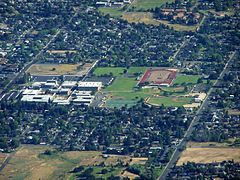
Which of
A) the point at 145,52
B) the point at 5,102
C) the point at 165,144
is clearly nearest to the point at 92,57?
the point at 145,52

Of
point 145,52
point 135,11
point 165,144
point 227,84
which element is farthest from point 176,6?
point 165,144

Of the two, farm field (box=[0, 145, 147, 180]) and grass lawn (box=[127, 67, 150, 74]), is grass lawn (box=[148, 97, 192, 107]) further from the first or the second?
farm field (box=[0, 145, 147, 180])

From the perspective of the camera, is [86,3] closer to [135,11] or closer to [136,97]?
[135,11]

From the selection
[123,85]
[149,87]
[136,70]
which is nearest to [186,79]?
[149,87]

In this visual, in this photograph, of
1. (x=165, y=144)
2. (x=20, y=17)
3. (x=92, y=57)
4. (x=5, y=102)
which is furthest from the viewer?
(x=20, y=17)

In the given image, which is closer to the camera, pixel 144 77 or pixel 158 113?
pixel 158 113

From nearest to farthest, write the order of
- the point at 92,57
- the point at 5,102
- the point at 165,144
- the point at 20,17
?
the point at 165,144, the point at 5,102, the point at 92,57, the point at 20,17

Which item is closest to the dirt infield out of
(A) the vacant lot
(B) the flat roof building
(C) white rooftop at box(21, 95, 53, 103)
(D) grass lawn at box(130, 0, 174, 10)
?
(B) the flat roof building
